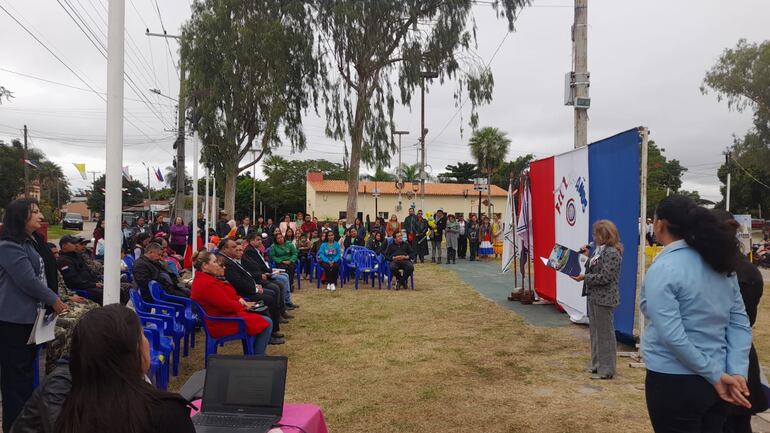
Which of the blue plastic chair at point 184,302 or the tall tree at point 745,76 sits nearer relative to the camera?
the blue plastic chair at point 184,302

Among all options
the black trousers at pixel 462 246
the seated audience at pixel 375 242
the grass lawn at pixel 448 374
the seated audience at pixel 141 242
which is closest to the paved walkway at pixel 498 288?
the grass lawn at pixel 448 374

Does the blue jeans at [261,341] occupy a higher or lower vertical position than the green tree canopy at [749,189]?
lower

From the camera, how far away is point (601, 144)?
6652 millimetres

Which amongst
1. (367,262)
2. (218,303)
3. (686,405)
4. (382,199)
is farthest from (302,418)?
(382,199)

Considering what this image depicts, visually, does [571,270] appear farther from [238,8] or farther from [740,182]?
[740,182]

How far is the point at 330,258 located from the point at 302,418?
8.67 m

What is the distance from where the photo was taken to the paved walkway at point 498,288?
26.8 ft

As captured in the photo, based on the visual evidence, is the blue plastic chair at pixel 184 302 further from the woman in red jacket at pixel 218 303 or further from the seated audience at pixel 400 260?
the seated audience at pixel 400 260

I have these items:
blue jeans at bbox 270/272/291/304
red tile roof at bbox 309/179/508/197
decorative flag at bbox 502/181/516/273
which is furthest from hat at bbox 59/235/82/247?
red tile roof at bbox 309/179/508/197

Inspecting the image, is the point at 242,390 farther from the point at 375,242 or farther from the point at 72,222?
the point at 72,222

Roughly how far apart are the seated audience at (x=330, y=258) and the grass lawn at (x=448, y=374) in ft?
8.15

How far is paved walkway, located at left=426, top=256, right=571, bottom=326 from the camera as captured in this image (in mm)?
8164

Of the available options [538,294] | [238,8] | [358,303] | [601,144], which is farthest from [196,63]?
[601,144]

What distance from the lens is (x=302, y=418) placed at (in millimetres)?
2783
